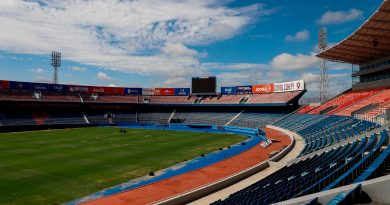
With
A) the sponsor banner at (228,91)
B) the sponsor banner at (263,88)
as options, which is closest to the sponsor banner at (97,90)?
the sponsor banner at (228,91)

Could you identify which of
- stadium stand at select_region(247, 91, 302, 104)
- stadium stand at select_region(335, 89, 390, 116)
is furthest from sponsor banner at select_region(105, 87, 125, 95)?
stadium stand at select_region(335, 89, 390, 116)

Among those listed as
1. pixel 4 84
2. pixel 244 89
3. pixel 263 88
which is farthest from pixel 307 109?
pixel 4 84

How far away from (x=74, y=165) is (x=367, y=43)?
40418mm

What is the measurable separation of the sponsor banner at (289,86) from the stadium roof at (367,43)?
11289 millimetres

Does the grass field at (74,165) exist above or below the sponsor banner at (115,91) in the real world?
below

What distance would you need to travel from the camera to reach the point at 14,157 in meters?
30.4

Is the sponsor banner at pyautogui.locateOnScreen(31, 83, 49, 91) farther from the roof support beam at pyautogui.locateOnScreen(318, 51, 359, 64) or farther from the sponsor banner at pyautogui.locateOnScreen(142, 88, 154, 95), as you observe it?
the roof support beam at pyautogui.locateOnScreen(318, 51, 359, 64)

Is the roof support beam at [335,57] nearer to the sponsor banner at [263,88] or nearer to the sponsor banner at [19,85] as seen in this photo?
the sponsor banner at [263,88]

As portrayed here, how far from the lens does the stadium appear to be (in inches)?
561

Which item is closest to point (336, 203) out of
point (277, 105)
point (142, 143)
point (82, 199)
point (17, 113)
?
point (82, 199)

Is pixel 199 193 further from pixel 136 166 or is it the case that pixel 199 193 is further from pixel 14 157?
pixel 14 157

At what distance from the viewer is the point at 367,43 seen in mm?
42312

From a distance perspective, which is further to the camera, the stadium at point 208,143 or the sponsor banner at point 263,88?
the sponsor banner at point 263,88

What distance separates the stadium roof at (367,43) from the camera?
3210cm
